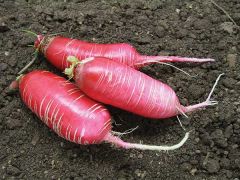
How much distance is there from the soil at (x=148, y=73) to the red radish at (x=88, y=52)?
0.30 feet

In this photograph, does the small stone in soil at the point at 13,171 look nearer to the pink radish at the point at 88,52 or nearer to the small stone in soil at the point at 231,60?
the pink radish at the point at 88,52

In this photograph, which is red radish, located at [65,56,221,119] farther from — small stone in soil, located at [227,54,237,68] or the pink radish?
small stone in soil, located at [227,54,237,68]

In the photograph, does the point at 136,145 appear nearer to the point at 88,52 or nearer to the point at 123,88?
the point at 123,88

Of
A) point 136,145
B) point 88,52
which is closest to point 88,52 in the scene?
point 88,52

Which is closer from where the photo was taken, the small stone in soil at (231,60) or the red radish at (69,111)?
the red radish at (69,111)

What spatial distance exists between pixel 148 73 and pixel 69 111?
0.57m

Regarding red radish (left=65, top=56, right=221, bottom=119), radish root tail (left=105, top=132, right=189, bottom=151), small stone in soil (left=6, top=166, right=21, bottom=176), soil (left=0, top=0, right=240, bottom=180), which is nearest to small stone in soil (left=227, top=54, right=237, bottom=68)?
soil (left=0, top=0, right=240, bottom=180)

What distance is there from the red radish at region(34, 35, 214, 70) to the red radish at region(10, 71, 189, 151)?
0.15 metres

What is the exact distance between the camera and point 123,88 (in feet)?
6.53

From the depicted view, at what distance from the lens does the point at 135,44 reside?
2.40 metres

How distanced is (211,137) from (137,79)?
1.62ft

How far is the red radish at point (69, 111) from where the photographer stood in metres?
1.92

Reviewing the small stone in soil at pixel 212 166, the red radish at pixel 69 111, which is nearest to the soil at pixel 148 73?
the small stone in soil at pixel 212 166

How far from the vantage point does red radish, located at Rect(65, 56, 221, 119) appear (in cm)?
196
